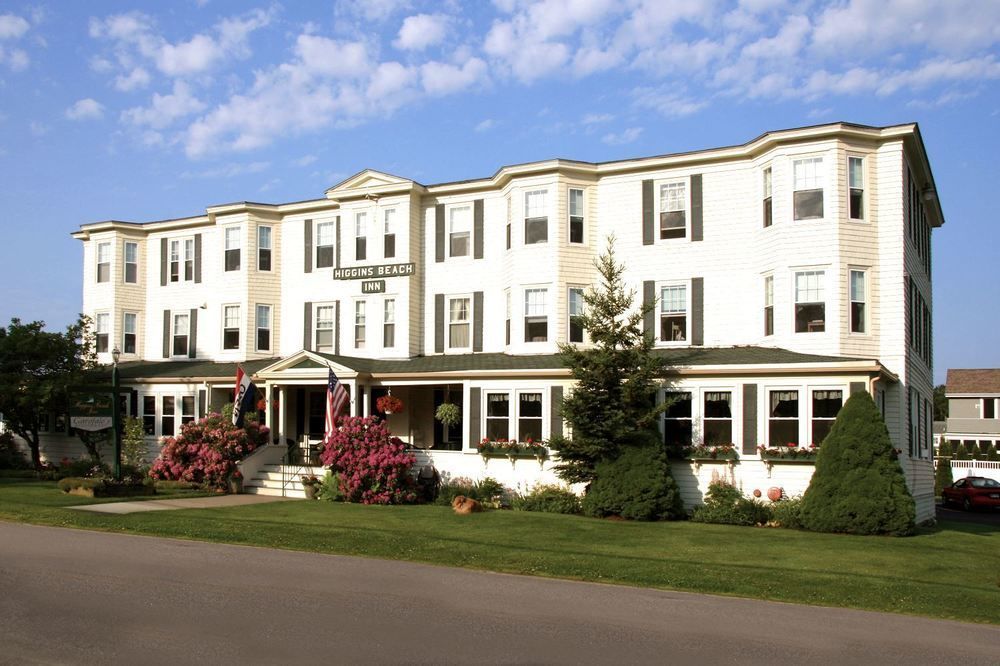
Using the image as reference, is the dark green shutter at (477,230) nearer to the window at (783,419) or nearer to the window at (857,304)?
the window at (783,419)

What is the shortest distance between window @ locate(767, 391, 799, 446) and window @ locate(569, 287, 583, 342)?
638cm

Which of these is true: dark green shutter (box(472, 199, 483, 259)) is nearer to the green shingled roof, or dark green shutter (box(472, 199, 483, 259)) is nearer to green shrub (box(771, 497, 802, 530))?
the green shingled roof

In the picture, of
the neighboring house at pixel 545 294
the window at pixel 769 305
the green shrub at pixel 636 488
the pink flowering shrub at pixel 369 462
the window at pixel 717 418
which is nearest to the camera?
the green shrub at pixel 636 488

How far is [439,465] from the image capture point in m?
26.0

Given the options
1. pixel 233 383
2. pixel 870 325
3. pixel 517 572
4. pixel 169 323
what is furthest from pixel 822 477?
pixel 169 323

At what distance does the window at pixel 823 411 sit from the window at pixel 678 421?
3087 millimetres

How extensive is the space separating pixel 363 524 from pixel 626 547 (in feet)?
19.3

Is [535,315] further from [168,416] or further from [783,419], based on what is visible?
[168,416]

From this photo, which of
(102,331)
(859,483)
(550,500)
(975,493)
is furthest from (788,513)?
(102,331)

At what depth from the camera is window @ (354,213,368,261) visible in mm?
30219

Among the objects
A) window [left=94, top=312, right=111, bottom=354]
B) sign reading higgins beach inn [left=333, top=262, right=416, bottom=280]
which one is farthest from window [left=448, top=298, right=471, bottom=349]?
window [left=94, top=312, right=111, bottom=354]

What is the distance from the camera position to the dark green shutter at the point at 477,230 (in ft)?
94.8

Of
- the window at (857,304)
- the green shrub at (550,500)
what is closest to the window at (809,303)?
the window at (857,304)

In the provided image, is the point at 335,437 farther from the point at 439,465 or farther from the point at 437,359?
the point at 437,359
